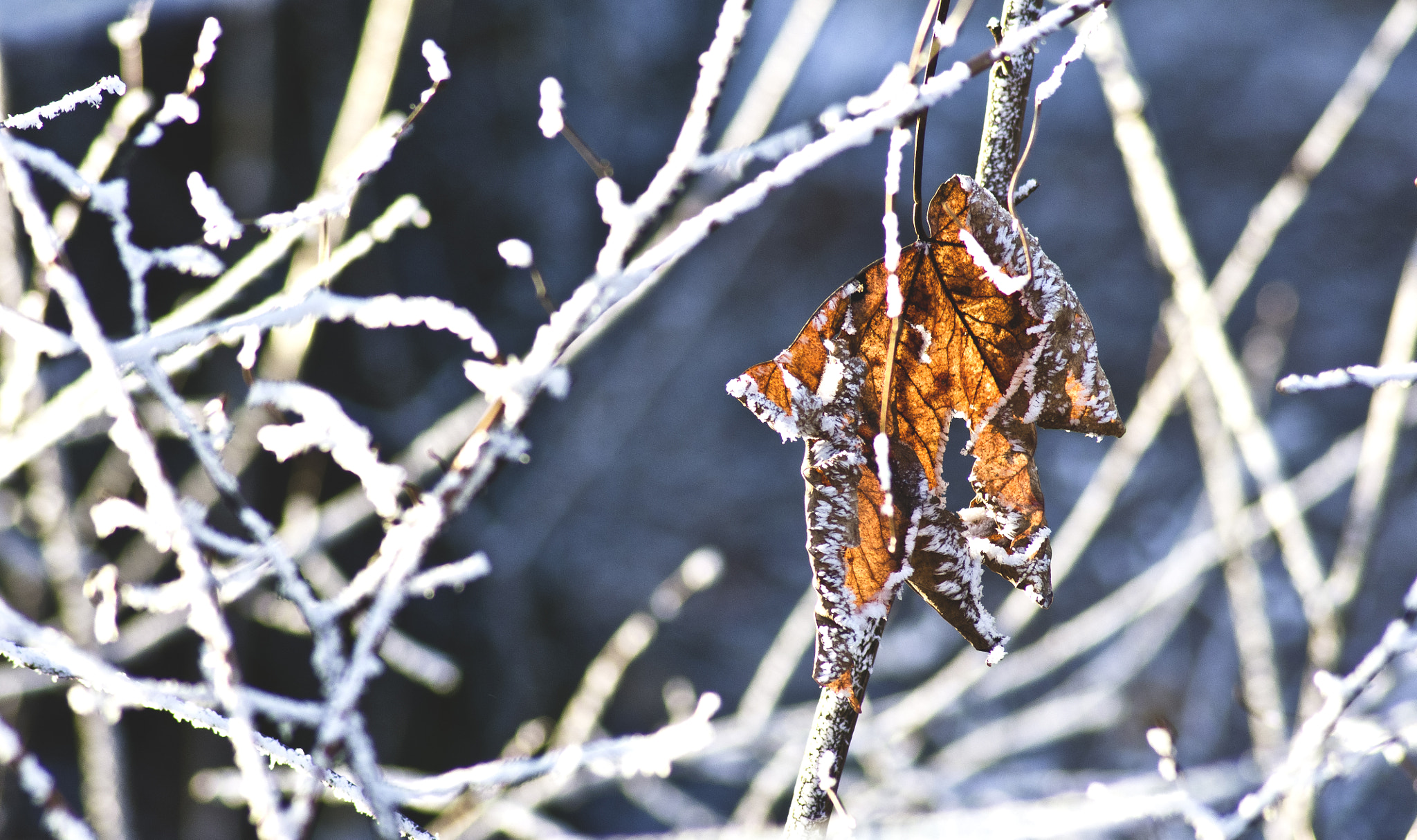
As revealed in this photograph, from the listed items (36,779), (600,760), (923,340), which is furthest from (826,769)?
(36,779)

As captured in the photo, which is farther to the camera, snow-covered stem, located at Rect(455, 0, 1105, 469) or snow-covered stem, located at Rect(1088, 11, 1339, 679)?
snow-covered stem, located at Rect(1088, 11, 1339, 679)

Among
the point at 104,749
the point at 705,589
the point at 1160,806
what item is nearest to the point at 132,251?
the point at 1160,806

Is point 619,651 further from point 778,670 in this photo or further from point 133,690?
point 133,690

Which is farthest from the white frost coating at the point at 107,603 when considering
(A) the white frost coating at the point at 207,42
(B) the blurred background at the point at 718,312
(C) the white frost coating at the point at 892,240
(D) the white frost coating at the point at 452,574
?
(B) the blurred background at the point at 718,312

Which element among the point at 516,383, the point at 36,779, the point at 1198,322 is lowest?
the point at 36,779

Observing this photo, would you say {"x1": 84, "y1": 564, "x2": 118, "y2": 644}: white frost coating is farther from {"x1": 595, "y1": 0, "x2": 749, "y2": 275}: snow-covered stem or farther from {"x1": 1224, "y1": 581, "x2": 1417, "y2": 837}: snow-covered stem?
{"x1": 1224, "y1": 581, "x2": 1417, "y2": 837}: snow-covered stem

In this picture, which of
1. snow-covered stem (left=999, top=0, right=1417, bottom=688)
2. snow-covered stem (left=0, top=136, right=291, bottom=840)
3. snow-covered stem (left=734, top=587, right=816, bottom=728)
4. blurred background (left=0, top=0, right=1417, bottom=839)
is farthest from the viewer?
blurred background (left=0, top=0, right=1417, bottom=839)

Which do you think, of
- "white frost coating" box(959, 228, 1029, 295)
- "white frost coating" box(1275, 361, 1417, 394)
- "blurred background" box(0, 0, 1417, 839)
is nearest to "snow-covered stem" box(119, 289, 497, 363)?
"white frost coating" box(959, 228, 1029, 295)
